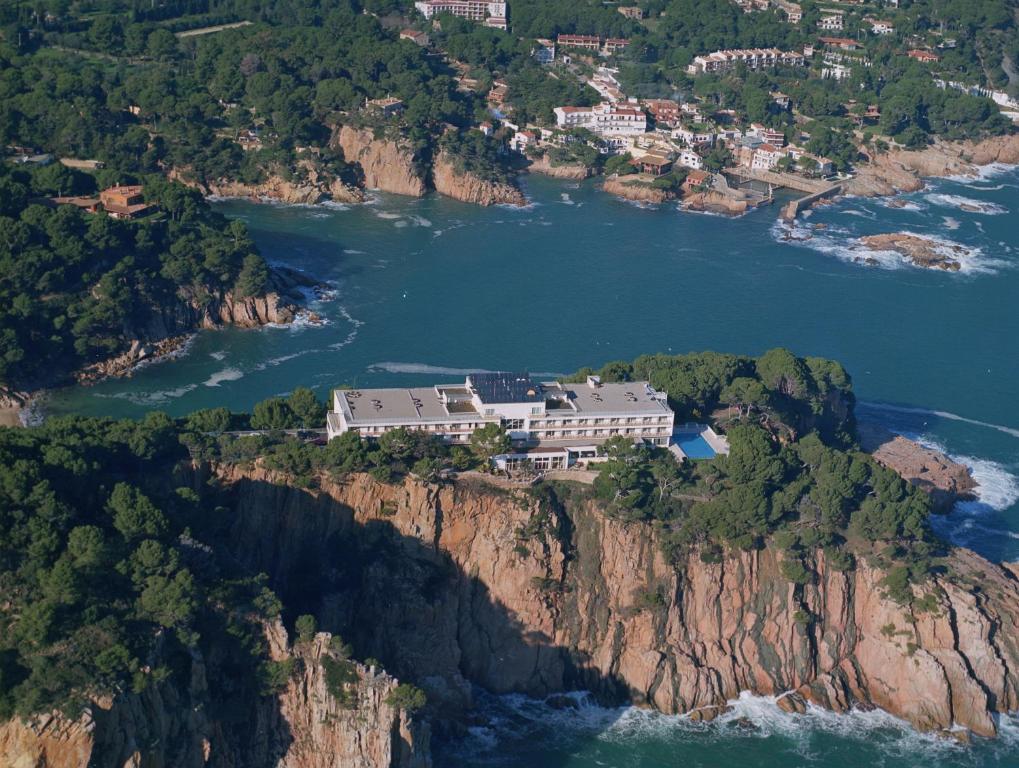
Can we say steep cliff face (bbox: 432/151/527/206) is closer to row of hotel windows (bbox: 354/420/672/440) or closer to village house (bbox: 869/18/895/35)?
row of hotel windows (bbox: 354/420/672/440)

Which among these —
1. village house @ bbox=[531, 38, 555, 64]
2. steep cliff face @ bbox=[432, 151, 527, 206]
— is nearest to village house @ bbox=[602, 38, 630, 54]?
village house @ bbox=[531, 38, 555, 64]

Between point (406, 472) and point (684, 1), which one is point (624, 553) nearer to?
point (406, 472)

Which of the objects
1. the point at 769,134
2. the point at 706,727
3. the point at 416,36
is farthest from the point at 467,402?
the point at 416,36

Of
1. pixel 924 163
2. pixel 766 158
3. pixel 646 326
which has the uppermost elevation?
pixel 766 158

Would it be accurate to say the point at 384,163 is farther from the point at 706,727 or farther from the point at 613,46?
the point at 706,727

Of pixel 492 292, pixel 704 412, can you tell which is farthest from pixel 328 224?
pixel 704 412

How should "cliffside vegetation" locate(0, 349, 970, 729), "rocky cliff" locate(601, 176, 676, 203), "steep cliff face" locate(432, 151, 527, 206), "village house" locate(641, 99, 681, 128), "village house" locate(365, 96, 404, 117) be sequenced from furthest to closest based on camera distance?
"village house" locate(641, 99, 681, 128), "village house" locate(365, 96, 404, 117), "rocky cliff" locate(601, 176, 676, 203), "steep cliff face" locate(432, 151, 527, 206), "cliffside vegetation" locate(0, 349, 970, 729)
